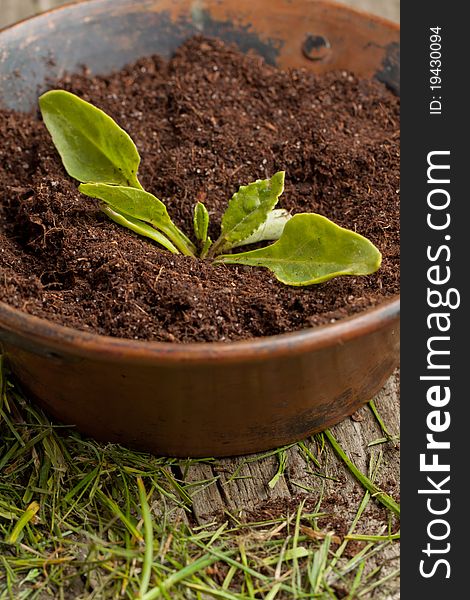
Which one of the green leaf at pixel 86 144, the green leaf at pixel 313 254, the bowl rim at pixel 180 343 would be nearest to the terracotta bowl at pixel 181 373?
the bowl rim at pixel 180 343

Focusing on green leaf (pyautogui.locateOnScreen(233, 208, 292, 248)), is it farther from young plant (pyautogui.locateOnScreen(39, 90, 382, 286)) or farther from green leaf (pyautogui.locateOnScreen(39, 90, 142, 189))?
green leaf (pyautogui.locateOnScreen(39, 90, 142, 189))

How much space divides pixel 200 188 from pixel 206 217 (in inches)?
6.0

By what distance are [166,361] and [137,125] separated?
0.77 m

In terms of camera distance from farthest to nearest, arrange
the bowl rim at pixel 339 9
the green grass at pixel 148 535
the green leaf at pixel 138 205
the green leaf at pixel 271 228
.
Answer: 1. the bowl rim at pixel 339 9
2. the green leaf at pixel 271 228
3. the green leaf at pixel 138 205
4. the green grass at pixel 148 535

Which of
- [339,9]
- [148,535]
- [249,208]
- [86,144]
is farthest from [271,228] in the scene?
[339,9]

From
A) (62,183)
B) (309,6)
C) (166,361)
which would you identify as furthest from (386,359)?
(309,6)

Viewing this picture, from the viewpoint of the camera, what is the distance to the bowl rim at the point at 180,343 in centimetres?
127

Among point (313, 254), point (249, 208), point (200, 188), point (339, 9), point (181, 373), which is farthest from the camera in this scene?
point (339, 9)

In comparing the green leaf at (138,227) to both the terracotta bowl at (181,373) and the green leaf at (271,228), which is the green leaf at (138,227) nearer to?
the green leaf at (271,228)

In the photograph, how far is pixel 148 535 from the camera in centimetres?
139

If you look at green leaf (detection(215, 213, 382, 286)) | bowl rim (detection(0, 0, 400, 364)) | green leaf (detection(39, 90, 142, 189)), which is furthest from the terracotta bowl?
green leaf (detection(39, 90, 142, 189))

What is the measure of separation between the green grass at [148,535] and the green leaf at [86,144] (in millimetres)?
470

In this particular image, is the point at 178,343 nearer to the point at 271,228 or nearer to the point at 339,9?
the point at 271,228

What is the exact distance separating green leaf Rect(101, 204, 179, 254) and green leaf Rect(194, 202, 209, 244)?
5cm
